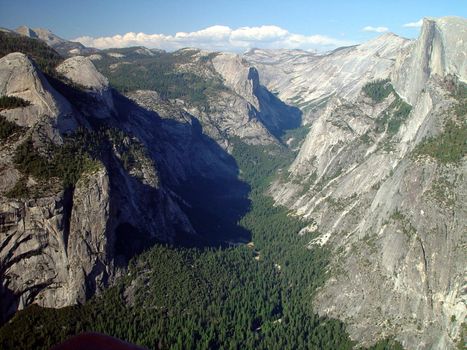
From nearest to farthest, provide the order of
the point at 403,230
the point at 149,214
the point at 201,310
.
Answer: the point at 201,310 < the point at 403,230 < the point at 149,214

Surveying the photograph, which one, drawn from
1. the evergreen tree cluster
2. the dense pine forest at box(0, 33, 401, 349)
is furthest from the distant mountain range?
the evergreen tree cluster

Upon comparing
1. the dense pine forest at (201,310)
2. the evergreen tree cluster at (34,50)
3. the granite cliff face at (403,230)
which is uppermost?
the evergreen tree cluster at (34,50)

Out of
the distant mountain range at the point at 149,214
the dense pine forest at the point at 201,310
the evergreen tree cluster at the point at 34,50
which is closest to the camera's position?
the dense pine forest at the point at 201,310

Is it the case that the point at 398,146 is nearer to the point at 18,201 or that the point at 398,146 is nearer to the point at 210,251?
the point at 210,251

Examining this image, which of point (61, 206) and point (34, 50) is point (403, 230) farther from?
point (34, 50)

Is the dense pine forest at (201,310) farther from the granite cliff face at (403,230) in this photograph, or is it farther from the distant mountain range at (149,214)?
the granite cliff face at (403,230)

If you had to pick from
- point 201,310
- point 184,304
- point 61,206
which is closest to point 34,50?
point 61,206

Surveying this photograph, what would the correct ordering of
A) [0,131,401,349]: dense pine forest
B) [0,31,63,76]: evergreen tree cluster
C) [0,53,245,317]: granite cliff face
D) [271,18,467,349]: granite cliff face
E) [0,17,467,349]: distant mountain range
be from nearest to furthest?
1. [0,131,401,349]: dense pine forest
2. [0,53,245,317]: granite cliff face
3. [0,17,467,349]: distant mountain range
4. [271,18,467,349]: granite cliff face
5. [0,31,63,76]: evergreen tree cluster

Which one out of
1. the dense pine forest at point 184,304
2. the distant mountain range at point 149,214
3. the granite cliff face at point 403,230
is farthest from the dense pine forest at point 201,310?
the granite cliff face at point 403,230

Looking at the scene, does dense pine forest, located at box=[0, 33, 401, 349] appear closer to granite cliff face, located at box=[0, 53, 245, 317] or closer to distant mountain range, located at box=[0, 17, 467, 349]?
distant mountain range, located at box=[0, 17, 467, 349]

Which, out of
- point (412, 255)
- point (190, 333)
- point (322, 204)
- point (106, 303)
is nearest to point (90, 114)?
point (106, 303)

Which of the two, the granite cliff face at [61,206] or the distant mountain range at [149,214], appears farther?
the distant mountain range at [149,214]
